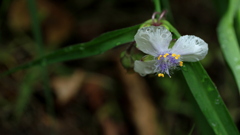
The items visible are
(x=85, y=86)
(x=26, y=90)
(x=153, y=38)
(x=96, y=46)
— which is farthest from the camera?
(x=85, y=86)

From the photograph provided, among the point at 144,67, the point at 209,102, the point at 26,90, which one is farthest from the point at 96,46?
the point at 26,90

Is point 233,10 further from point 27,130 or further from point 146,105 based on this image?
point 27,130

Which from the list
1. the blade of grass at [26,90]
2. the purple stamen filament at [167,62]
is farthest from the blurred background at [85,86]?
the purple stamen filament at [167,62]

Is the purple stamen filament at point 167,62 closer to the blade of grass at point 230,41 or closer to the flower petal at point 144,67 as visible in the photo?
the flower petal at point 144,67

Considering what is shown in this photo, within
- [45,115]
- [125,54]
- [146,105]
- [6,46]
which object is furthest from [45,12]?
[125,54]

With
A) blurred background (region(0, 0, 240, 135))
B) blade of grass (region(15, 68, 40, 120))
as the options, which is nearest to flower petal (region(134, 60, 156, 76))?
blurred background (region(0, 0, 240, 135))

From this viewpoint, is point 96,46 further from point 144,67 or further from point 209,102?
point 209,102
